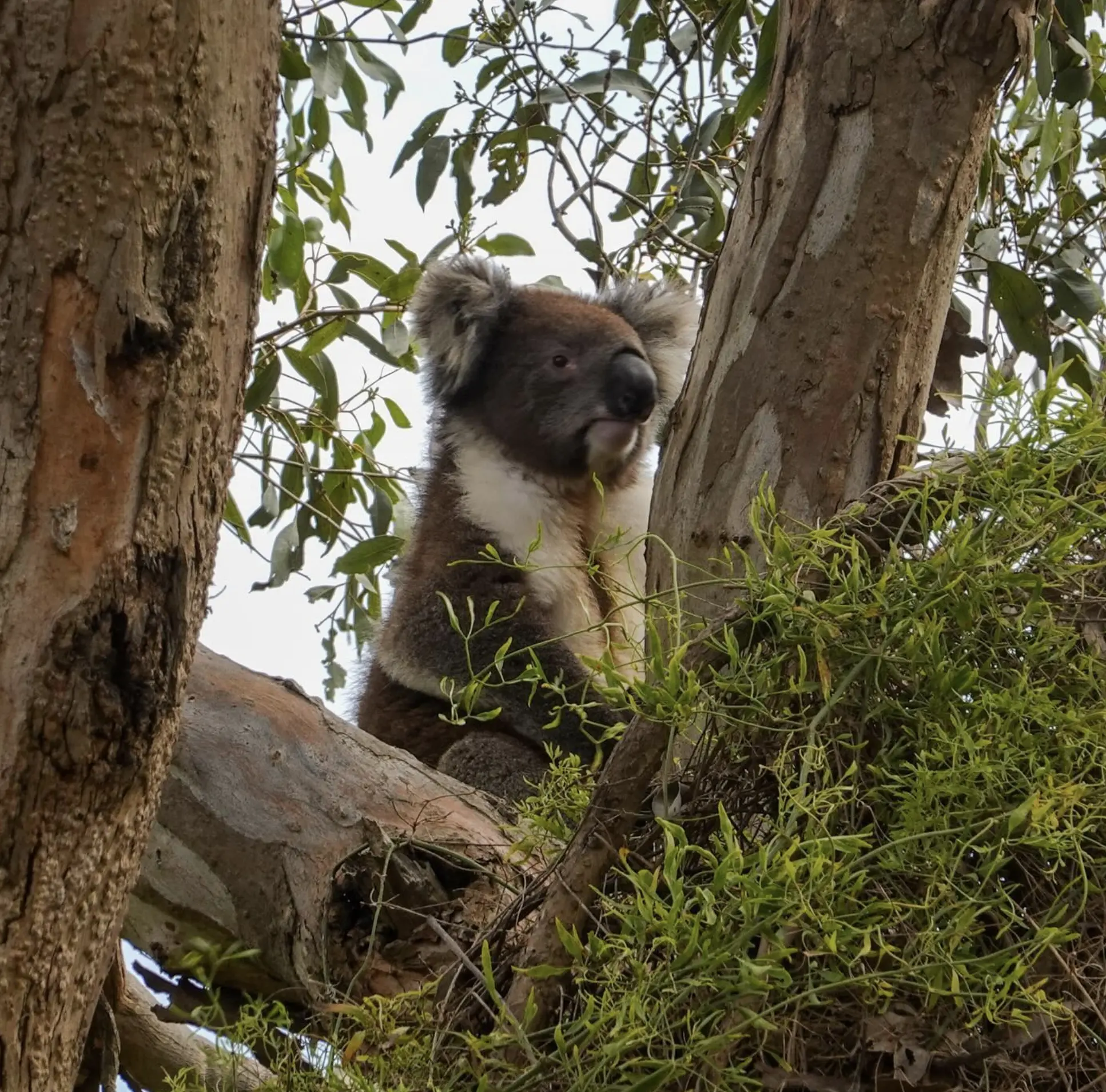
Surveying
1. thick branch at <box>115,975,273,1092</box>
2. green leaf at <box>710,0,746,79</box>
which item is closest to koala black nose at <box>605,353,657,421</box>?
green leaf at <box>710,0,746,79</box>

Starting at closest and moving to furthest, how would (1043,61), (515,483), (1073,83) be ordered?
(1043,61), (1073,83), (515,483)

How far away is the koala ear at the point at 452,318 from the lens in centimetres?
419

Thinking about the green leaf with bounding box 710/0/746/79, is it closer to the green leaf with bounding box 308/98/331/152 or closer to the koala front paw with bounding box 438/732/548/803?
the green leaf with bounding box 308/98/331/152

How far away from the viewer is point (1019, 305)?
2588mm

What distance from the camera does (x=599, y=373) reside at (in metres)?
4.09

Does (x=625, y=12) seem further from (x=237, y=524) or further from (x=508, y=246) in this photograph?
(x=237, y=524)

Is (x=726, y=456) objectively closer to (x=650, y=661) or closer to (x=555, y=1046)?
(x=650, y=661)

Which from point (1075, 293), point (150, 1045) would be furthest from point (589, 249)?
point (150, 1045)

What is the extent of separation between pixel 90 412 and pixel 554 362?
115 inches

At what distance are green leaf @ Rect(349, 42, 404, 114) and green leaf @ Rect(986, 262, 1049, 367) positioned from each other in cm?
180

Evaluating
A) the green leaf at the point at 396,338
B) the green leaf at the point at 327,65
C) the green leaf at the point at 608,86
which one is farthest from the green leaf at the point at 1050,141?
the green leaf at the point at 396,338

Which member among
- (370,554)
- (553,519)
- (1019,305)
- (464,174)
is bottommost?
(370,554)

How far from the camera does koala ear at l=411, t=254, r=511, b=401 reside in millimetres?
4188

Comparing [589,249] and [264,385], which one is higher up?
[589,249]
